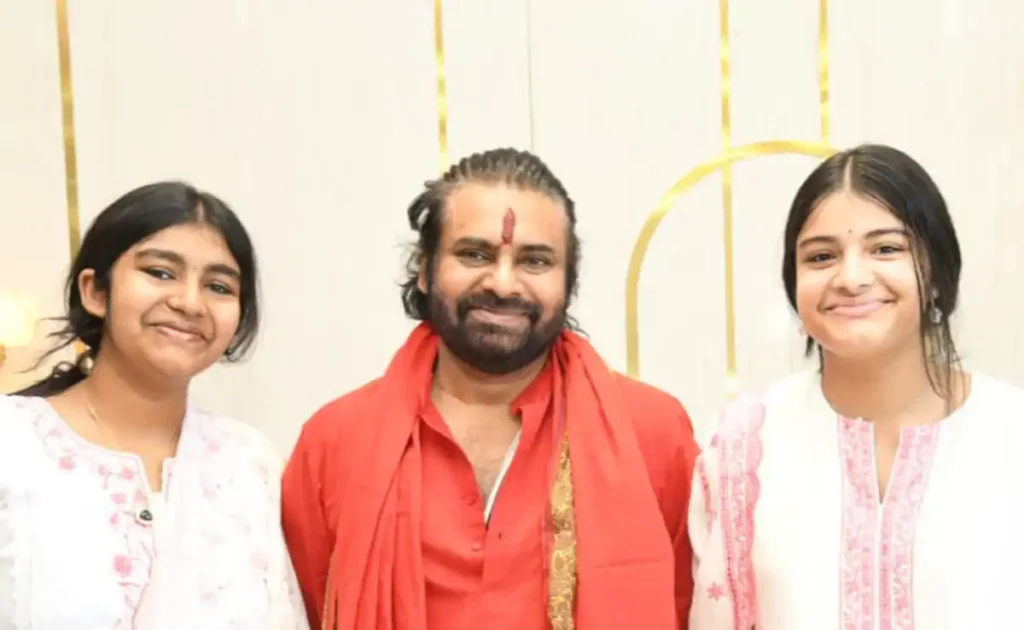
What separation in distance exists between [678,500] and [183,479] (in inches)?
37.0

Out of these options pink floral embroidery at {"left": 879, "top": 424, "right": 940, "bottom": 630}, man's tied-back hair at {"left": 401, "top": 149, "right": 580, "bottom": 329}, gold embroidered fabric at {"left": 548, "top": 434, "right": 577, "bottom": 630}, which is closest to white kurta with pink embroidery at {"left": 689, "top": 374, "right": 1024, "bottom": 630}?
pink floral embroidery at {"left": 879, "top": 424, "right": 940, "bottom": 630}

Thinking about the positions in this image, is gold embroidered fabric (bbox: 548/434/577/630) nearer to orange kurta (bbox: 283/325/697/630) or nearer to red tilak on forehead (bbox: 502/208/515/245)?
orange kurta (bbox: 283/325/697/630)

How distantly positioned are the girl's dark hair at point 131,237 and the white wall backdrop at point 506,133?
A: 0.78 metres

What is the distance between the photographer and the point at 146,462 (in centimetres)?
149

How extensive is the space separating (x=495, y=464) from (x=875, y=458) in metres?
0.68

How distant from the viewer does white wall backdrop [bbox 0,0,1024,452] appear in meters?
2.35

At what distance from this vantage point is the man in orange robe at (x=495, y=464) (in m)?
1.52

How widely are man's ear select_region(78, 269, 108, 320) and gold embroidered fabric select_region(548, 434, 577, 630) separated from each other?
88cm

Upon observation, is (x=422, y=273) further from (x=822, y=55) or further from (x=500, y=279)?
(x=822, y=55)

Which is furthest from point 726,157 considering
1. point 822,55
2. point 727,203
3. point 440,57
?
Answer: point 440,57

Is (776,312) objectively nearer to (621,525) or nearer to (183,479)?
(621,525)

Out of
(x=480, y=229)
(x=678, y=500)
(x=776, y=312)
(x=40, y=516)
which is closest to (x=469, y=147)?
(x=480, y=229)

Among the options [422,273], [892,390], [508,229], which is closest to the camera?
[892,390]

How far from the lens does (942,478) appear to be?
1326 millimetres
